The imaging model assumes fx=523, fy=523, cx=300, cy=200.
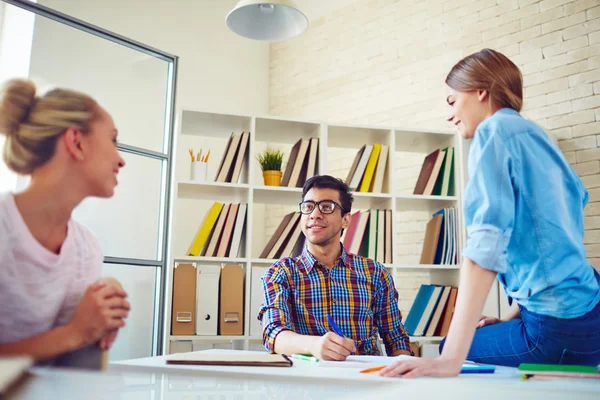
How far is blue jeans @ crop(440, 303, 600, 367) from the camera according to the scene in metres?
0.91

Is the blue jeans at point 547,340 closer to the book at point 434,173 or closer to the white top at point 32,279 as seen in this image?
the white top at point 32,279

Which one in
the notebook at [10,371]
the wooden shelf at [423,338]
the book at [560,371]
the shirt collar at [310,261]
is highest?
the shirt collar at [310,261]

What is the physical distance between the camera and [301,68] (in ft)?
14.1

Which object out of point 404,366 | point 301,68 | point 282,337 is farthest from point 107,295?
point 301,68

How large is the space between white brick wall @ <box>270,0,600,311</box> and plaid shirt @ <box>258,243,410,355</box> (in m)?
1.46

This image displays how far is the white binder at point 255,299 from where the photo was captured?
2434 mm

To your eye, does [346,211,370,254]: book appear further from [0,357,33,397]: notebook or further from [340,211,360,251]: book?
[0,357,33,397]: notebook

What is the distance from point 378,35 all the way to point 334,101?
577mm

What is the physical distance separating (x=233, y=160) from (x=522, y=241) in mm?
1851

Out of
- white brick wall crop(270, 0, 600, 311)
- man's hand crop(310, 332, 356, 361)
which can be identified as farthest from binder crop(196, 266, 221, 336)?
white brick wall crop(270, 0, 600, 311)

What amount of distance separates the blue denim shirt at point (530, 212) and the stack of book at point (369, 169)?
5.93 feet

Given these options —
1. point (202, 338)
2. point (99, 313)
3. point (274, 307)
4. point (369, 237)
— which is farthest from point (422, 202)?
point (99, 313)

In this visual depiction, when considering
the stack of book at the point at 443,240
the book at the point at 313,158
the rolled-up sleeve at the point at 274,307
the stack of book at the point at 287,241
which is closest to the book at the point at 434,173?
the stack of book at the point at 443,240

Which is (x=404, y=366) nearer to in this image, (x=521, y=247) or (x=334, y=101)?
(x=521, y=247)
